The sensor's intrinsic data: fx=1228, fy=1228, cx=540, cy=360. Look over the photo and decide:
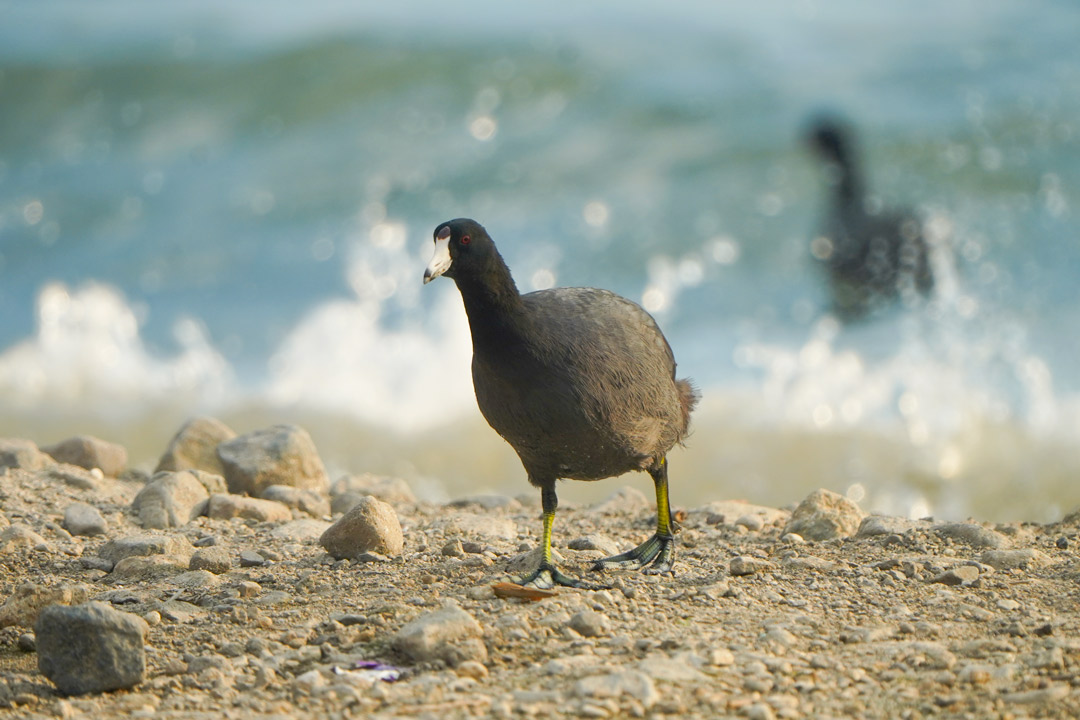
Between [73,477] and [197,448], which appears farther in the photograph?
[197,448]

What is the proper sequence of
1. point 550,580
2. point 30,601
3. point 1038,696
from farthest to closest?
point 550,580
point 30,601
point 1038,696

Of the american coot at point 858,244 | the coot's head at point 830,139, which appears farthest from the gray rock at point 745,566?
the coot's head at point 830,139

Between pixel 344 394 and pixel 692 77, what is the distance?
22.4 feet

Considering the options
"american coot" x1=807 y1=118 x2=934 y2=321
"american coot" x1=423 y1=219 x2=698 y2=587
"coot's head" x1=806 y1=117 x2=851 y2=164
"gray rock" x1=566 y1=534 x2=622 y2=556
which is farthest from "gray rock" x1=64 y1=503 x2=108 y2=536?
"coot's head" x1=806 y1=117 x2=851 y2=164

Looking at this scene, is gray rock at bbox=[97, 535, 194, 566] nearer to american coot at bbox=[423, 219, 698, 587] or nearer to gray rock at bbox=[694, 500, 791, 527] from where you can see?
american coot at bbox=[423, 219, 698, 587]

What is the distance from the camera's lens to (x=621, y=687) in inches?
142

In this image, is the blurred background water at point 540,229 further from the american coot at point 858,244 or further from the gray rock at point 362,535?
the gray rock at point 362,535

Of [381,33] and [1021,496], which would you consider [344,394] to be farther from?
[381,33]

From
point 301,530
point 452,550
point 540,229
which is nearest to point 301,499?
point 301,530

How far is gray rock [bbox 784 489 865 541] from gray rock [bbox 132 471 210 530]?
294 centimetres

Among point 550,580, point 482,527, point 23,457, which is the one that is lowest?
point 550,580

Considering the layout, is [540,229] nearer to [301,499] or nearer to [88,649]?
[301,499]

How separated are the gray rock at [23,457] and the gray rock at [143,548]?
5.68 feet

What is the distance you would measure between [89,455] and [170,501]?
4.98 feet
